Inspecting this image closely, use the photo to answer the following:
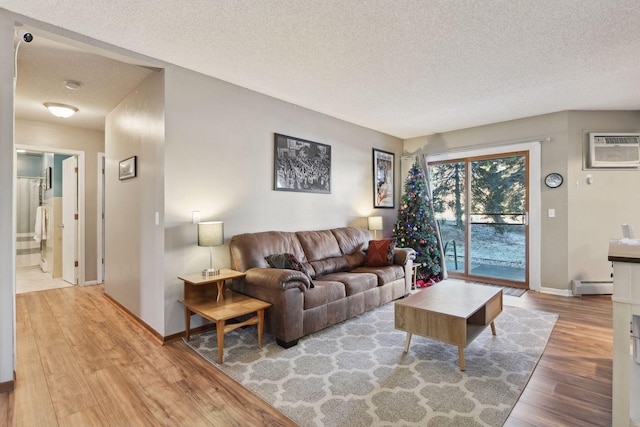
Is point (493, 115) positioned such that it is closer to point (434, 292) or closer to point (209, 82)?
point (434, 292)

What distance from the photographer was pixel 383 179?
229 inches

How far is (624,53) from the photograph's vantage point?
9.55 feet

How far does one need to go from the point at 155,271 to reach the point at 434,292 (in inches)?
109

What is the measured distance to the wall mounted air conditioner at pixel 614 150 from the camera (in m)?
4.46

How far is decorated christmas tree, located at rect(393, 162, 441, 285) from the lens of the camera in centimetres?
530

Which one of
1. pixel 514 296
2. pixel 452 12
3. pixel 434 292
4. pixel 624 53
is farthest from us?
pixel 514 296

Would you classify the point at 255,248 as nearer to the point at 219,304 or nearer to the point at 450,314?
the point at 219,304

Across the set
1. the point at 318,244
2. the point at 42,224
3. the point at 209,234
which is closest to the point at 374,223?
the point at 318,244

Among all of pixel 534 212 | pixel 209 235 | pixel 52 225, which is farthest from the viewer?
pixel 52 225

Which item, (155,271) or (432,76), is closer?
(155,271)

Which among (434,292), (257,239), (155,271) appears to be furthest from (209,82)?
(434,292)

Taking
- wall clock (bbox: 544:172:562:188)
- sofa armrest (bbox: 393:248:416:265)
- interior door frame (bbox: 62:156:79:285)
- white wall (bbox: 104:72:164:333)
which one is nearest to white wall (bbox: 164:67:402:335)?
white wall (bbox: 104:72:164:333)

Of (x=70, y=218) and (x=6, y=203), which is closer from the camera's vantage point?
(x=6, y=203)

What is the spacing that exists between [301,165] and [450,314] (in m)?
2.65
